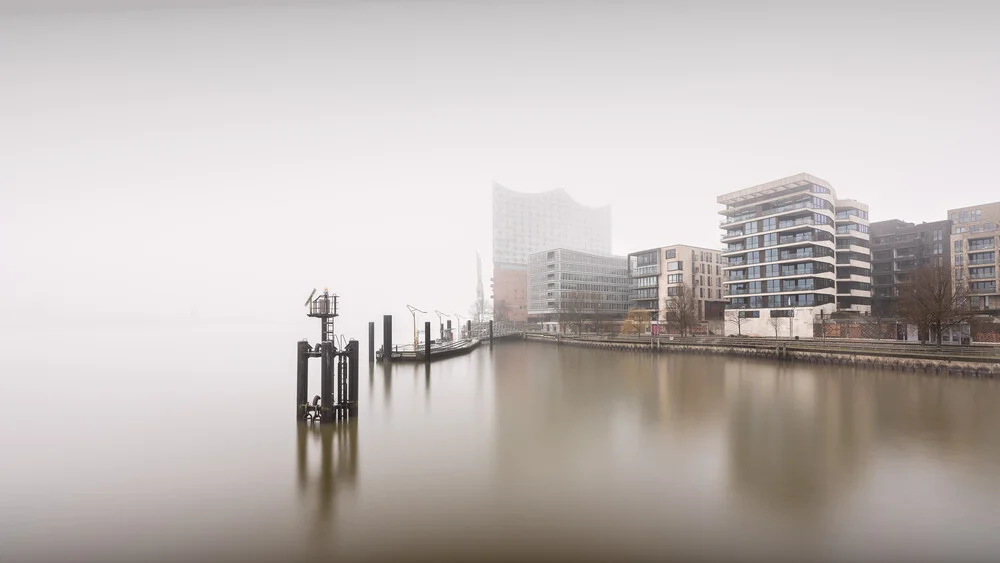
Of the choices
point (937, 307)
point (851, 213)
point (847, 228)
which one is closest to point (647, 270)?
point (847, 228)

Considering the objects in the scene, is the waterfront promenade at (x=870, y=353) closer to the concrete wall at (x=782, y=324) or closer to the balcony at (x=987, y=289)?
the concrete wall at (x=782, y=324)

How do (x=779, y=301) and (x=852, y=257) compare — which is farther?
(x=852, y=257)

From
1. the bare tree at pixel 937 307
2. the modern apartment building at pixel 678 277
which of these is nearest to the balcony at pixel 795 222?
the bare tree at pixel 937 307

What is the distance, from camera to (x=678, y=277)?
87750 millimetres

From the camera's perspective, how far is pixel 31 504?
1315cm

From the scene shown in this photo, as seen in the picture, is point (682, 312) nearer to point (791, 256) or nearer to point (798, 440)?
point (791, 256)

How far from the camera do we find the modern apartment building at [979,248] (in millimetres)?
63781

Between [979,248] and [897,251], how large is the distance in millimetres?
19826

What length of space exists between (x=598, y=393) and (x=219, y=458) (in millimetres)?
20880

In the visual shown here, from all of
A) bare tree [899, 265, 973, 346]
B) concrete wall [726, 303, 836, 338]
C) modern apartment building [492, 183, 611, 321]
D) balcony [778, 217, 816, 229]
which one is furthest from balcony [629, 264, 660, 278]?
modern apartment building [492, 183, 611, 321]

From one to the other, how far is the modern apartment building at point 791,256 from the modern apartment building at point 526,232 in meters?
82.3

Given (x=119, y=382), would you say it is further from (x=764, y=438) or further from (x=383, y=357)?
(x=764, y=438)

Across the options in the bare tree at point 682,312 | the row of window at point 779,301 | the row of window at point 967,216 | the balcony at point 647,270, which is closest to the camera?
the row of window at point 779,301

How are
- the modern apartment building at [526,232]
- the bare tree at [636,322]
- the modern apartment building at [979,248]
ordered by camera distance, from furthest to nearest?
the modern apartment building at [526,232] < the bare tree at [636,322] < the modern apartment building at [979,248]
